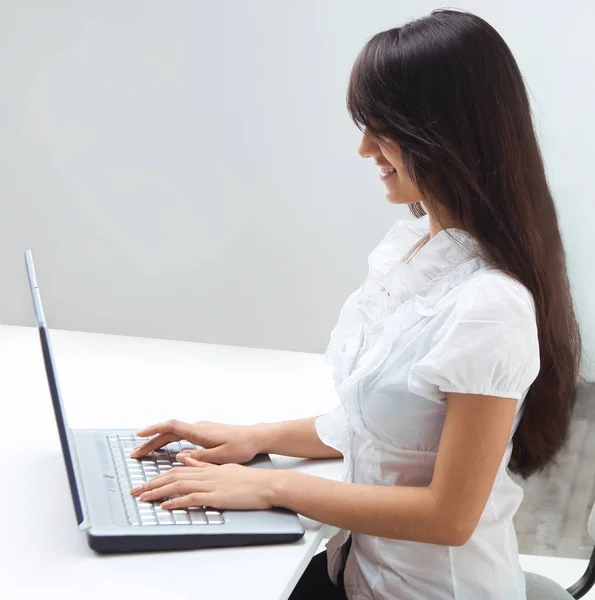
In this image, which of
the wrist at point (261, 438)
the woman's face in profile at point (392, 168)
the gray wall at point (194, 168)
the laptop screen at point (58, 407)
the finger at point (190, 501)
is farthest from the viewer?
the gray wall at point (194, 168)

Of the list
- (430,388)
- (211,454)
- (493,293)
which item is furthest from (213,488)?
(493,293)

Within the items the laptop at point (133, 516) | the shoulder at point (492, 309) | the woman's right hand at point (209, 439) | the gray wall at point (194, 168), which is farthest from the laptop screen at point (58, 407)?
the gray wall at point (194, 168)

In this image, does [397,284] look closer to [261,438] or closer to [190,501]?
[261,438]

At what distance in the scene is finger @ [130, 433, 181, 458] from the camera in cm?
104

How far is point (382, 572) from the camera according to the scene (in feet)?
3.33

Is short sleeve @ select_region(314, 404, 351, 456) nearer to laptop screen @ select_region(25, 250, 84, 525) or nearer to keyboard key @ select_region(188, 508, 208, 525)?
keyboard key @ select_region(188, 508, 208, 525)

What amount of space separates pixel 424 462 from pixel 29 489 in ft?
1.54

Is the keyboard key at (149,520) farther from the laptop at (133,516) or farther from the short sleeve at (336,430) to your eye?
the short sleeve at (336,430)

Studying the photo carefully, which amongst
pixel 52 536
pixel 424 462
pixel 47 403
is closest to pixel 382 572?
pixel 424 462

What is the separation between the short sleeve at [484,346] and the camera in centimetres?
88

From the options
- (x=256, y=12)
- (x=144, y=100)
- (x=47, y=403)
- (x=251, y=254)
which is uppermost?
(x=256, y=12)

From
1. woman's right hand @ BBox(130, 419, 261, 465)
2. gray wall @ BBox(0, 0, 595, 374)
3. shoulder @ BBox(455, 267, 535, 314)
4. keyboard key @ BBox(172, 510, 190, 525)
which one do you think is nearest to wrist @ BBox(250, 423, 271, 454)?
woman's right hand @ BBox(130, 419, 261, 465)

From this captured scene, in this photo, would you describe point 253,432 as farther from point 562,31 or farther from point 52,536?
point 562,31

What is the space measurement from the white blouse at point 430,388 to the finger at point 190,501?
0.70 feet
